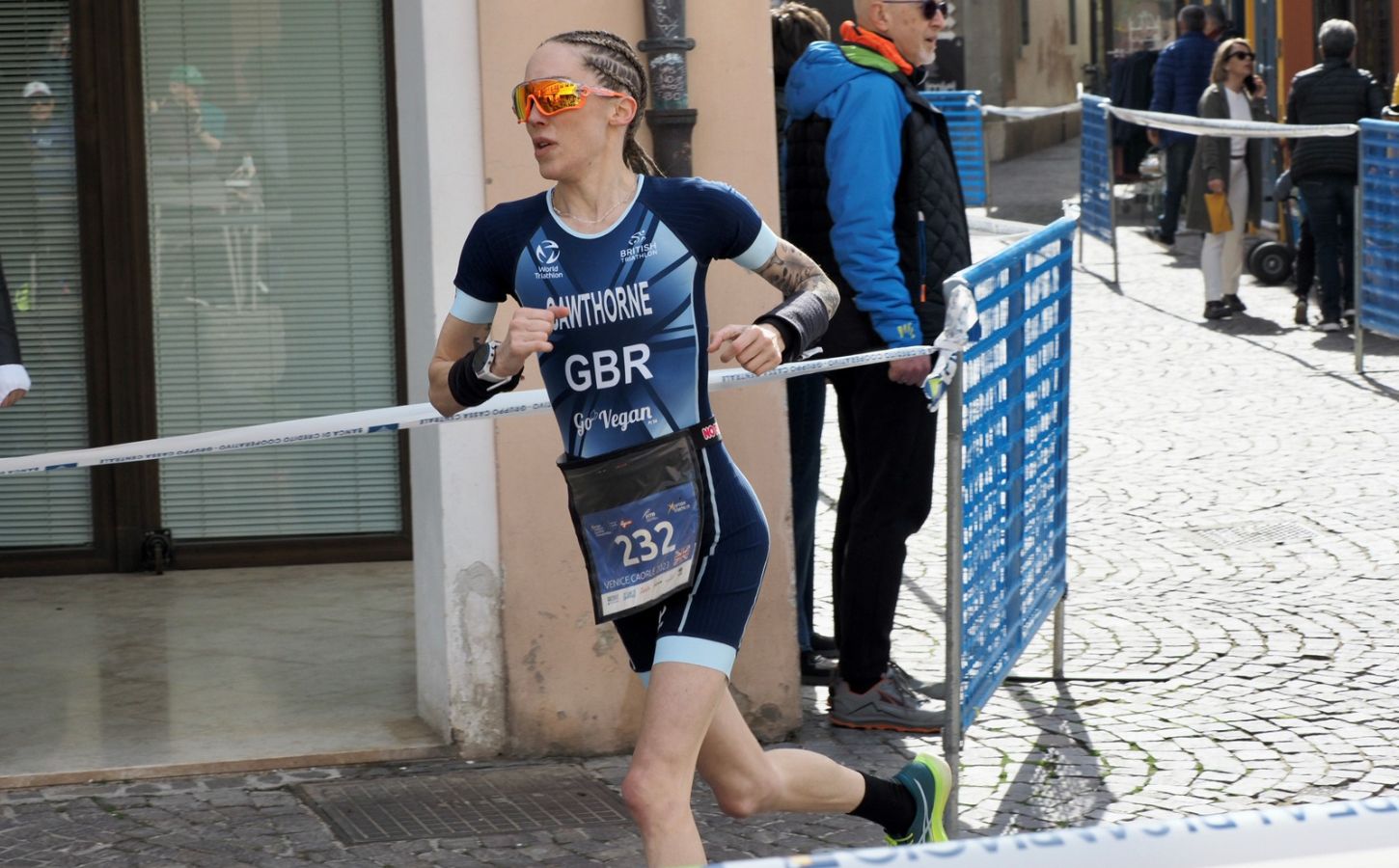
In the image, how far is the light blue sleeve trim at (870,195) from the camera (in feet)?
19.1

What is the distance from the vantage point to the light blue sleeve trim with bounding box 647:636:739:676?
12.9 feet

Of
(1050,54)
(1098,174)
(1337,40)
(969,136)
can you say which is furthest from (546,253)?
(1050,54)

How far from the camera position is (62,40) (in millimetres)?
8406

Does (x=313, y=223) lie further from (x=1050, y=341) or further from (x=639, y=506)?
(x=639, y=506)

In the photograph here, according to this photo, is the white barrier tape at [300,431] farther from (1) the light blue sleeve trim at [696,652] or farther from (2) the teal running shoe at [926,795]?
(1) the light blue sleeve trim at [696,652]

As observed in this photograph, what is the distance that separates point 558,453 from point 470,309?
65.1 inches

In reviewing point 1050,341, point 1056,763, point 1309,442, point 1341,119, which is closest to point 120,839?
point 1056,763

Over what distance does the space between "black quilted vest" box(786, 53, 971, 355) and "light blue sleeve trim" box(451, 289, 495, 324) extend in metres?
1.92

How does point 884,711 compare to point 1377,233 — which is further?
point 1377,233

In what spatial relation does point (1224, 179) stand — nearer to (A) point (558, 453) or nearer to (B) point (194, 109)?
(B) point (194, 109)

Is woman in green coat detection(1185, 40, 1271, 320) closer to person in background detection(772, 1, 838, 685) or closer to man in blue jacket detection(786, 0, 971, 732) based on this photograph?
person in background detection(772, 1, 838, 685)

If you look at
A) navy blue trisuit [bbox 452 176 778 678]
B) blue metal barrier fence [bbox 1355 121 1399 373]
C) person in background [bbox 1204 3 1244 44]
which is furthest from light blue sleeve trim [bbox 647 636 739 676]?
person in background [bbox 1204 3 1244 44]

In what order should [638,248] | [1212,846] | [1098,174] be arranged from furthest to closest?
[1098,174]
[638,248]
[1212,846]

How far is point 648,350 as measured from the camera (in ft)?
13.2
